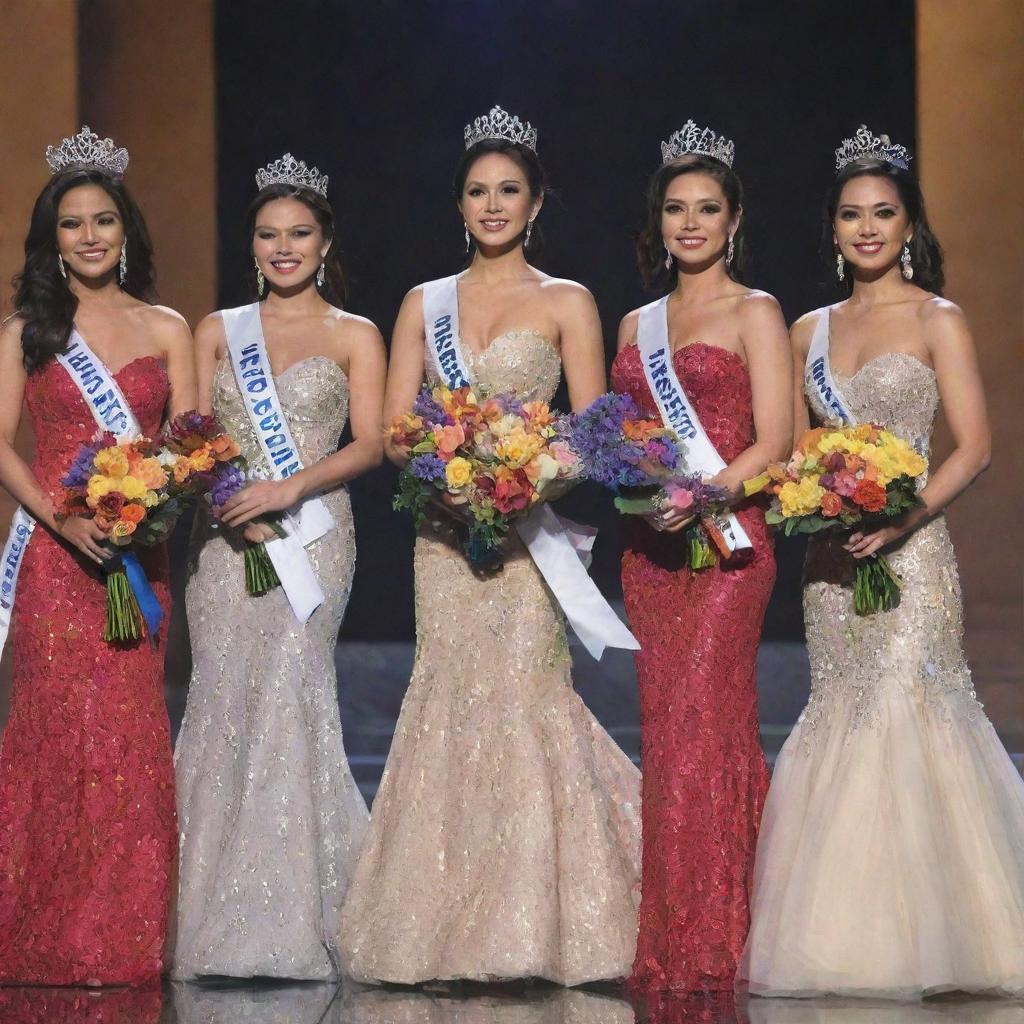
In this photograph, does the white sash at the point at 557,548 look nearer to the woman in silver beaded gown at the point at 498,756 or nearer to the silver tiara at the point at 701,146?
the woman in silver beaded gown at the point at 498,756

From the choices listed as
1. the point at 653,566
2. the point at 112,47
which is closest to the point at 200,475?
the point at 653,566

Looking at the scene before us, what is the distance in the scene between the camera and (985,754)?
4277mm

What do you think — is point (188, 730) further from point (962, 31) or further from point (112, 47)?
point (962, 31)

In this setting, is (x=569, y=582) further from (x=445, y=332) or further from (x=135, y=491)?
(x=135, y=491)

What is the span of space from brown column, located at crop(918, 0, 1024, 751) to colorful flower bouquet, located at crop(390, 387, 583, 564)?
3337mm

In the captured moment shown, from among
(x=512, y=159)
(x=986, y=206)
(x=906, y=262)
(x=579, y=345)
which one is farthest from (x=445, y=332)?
(x=986, y=206)

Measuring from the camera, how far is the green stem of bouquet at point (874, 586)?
4281 millimetres

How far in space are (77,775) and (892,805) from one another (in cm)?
182

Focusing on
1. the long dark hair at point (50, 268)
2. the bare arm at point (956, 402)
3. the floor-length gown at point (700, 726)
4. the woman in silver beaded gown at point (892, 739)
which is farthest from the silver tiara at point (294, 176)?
the bare arm at point (956, 402)

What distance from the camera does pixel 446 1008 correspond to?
4098 mm

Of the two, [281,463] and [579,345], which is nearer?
[579,345]

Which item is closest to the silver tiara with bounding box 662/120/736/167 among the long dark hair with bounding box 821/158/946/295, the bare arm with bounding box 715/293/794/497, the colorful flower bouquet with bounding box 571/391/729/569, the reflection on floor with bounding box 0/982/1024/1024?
the long dark hair with bounding box 821/158/946/295

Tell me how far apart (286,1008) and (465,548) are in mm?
1099

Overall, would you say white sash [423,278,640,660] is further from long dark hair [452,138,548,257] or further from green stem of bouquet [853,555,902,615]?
green stem of bouquet [853,555,902,615]
